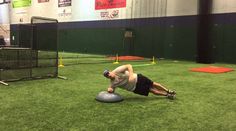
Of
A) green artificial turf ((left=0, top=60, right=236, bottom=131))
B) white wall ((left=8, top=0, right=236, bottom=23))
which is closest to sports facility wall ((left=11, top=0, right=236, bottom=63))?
white wall ((left=8, top=0, right=236, bottom=23))

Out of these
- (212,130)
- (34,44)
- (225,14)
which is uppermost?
(225,14)

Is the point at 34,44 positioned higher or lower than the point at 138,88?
higher

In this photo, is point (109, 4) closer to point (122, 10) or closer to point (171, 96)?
→ point (122, 10)

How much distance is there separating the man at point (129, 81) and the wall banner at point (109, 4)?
38.1 ft

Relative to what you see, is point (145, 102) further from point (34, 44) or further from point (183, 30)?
point (183, 30)

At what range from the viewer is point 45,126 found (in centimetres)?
336

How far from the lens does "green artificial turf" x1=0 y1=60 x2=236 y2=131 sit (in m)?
3.45

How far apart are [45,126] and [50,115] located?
1.55 ft

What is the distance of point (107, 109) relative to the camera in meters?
4.19

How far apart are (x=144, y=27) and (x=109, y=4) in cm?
285

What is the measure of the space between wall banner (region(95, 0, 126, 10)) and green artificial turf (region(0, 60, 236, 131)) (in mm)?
10437

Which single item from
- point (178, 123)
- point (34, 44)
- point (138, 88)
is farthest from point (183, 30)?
point (178, 123)

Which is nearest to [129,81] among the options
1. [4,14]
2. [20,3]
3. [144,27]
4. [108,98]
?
[108,98]

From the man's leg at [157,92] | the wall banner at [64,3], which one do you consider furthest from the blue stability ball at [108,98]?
the wall banner at [64,3]
